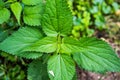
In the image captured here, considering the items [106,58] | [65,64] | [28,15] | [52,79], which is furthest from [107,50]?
[28,15]

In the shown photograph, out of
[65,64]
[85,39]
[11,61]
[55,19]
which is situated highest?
[55,19]

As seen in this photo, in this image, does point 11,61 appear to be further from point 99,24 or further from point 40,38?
point 99,24

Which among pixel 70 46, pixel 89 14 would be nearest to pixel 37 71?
pixel 70 46

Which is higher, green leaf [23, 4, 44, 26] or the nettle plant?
green leaf [23, 4, 44, 26]

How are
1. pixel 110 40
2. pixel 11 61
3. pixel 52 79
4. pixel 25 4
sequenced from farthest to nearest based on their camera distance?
pixel 110 40, pixel 11 61, pixel 25 4, pixel 52 79

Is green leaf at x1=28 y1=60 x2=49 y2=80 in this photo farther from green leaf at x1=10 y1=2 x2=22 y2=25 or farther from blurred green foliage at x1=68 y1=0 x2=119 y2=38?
blurred green foliage at x1=68 y1=0 x2=119 y2=38

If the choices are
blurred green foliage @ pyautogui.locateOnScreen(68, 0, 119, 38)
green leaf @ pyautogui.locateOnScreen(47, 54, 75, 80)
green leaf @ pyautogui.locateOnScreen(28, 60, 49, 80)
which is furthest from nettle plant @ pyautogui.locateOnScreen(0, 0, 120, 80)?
blurred green foliage @ pyautogui.locateOnScreen(68, 0, 119, 38)

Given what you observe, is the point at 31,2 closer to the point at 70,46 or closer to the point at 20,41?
the point at 20,41
